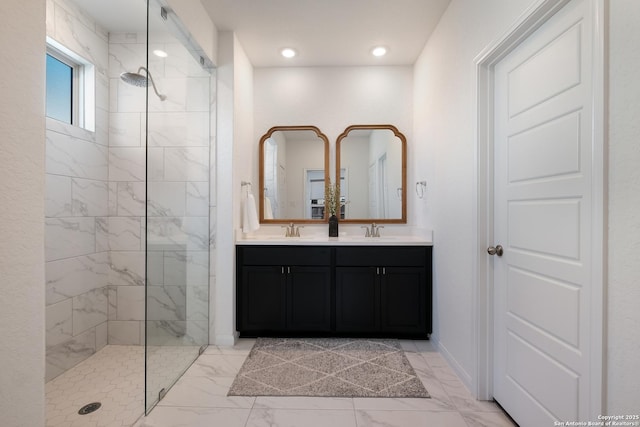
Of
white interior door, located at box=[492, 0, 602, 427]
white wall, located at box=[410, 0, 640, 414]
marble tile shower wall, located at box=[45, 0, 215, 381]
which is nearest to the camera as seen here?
white wall, located at box=[410, 0, 640, 414]

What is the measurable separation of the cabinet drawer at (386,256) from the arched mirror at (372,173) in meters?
0.58

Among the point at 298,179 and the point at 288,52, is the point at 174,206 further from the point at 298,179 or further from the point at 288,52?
the point at 288,52

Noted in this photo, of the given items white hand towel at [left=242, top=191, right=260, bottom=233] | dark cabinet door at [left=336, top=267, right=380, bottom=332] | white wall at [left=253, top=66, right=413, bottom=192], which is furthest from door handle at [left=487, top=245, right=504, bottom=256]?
white hand towel at [left=242, top=191, right=260, bottom=233]

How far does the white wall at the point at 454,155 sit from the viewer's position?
1.83m

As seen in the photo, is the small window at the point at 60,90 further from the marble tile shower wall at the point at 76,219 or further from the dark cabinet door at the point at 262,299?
the dark cabinet door at the point at 262,299

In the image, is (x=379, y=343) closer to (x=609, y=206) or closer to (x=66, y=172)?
(x=609, y=206)

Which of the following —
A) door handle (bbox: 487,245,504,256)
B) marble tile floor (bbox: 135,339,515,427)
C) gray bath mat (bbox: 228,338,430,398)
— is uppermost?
door handle (bbox: 487,245,504,256)

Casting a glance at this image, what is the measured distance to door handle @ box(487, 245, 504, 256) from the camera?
66.6 inches

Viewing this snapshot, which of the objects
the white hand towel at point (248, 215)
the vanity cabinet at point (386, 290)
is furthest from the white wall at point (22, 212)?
the vanity cabinet at point (386, 290)

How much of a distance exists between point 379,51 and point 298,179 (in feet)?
→ 4.77

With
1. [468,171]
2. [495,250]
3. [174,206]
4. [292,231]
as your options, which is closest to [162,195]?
[174,206]

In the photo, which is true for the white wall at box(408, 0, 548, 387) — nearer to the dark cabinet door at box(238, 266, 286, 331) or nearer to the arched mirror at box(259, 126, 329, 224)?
the arched mirror at box(259, 126, 329, 224)

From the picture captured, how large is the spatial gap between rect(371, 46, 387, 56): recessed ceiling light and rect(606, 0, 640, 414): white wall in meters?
2.02

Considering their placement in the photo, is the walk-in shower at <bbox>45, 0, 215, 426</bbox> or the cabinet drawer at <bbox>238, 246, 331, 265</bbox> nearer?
the walk-in shower at <bbox>45, 0, 215, 426</bbox>
